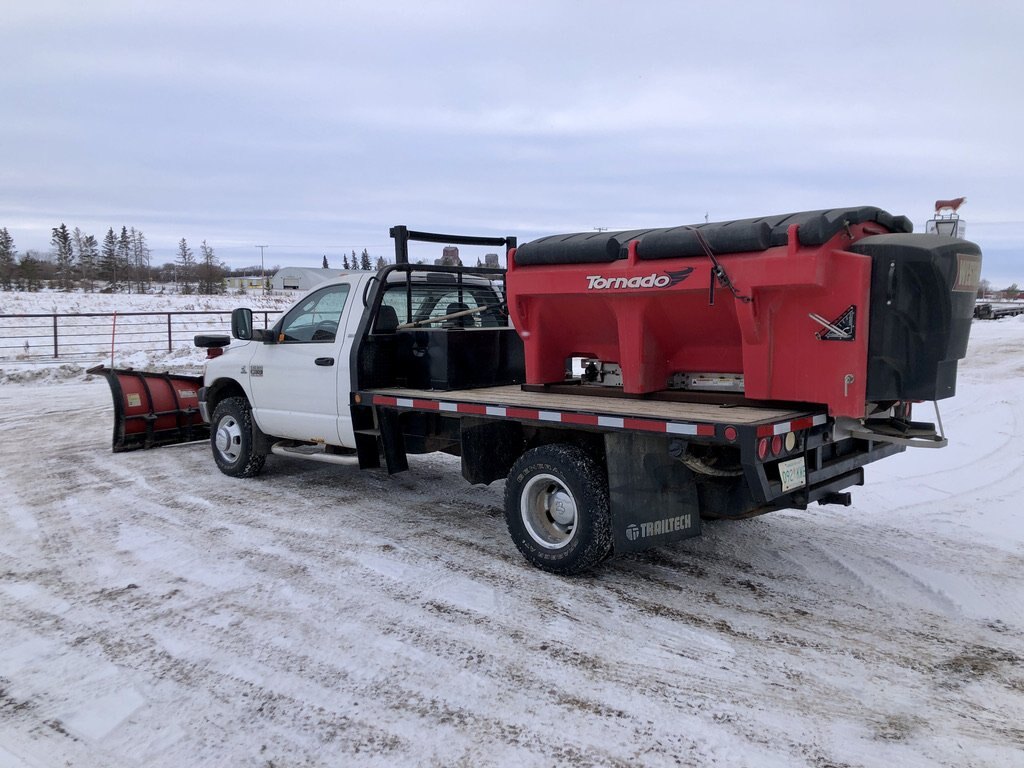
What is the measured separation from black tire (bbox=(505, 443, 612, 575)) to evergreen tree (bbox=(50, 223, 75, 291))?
2394 inches

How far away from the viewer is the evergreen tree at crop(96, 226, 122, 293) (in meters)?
71.9

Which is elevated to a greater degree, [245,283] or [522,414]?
[245,283]

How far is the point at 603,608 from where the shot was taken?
4625 mm

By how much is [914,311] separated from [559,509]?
8.13ft

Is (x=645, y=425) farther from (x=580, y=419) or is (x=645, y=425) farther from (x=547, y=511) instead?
(x=547, y=511)

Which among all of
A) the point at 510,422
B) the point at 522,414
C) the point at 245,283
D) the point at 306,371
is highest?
the point at 245,283

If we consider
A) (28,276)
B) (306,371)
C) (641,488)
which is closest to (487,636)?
(641,488)

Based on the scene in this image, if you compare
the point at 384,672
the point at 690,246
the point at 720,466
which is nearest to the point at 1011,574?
the point at 720,466

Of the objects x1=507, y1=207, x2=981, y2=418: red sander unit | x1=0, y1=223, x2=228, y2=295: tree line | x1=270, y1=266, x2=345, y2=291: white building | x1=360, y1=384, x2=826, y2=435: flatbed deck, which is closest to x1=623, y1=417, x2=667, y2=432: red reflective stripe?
x1=360, y1=384, x2=826, y2=435: flatbed deck

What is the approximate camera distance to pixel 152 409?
31.9 ft

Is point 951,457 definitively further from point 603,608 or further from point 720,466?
point 603,608

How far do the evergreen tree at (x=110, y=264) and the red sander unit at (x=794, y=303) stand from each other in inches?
2655

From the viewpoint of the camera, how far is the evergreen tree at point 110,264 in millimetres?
71869

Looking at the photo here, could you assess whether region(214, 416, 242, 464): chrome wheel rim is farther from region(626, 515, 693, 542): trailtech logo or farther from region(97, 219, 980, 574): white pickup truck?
region(626, 515, 693, 542): trailtech logo
